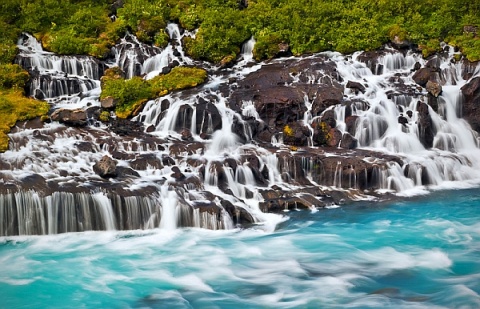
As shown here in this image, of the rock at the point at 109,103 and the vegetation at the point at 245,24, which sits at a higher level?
the vegetation at the point at 245,24

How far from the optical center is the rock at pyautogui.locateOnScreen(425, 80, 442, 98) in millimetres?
21000

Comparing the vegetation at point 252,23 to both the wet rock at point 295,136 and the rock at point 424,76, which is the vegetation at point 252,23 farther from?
the wet rock at point 295,136

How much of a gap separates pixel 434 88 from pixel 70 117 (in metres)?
14.1

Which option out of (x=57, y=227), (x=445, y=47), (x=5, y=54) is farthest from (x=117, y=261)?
(x=445, y=47)

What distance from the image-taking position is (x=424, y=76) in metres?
22.1

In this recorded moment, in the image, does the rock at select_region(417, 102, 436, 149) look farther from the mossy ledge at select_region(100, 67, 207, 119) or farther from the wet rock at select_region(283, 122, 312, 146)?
the mossy ledge at select_region(100, 67, 207, 119)

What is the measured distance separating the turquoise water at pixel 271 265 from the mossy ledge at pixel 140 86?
7834 mm

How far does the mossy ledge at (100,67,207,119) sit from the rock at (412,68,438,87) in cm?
896

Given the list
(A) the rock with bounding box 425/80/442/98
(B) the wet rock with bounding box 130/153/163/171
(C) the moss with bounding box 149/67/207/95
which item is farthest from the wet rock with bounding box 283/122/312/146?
(A) the rock with bounding box 425/80/442/98

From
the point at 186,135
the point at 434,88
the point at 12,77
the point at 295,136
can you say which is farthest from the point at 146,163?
the point at 434,88

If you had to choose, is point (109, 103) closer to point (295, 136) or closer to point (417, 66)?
point (295, 136)

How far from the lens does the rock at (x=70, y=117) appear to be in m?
18.8

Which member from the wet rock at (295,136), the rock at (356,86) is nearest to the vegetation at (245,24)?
the rock at (356,86)

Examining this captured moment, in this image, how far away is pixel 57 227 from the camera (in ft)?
45.9
